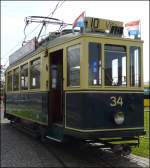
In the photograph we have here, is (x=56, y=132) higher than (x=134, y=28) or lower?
lower

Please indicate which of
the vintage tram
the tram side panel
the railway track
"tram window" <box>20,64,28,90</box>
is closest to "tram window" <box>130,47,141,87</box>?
the vintage tram

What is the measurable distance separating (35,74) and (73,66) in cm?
296

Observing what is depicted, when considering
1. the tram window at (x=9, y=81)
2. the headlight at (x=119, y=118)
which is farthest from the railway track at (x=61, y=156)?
the tram window at (x=9, y=81)

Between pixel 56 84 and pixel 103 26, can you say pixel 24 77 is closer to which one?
pixel 56 84

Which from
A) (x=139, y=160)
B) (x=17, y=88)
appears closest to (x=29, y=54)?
(x=17, y=88)

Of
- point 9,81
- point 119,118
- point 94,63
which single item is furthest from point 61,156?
point 9,81

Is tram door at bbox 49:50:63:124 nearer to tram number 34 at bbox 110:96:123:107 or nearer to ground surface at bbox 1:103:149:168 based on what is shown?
ground surface at bbox 1:103:149:168

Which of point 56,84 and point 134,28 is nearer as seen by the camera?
point 134,28

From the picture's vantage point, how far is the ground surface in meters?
9.48

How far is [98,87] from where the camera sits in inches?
363

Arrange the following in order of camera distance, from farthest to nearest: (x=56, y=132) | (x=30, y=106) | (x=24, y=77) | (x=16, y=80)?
(x=16, y=80), (x=24, y=77), (x=30, y=106), (x=56, y=132)

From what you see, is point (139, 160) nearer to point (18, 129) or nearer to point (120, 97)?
point (120, 97)

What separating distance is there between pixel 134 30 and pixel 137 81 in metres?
1.22

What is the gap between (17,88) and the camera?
1566cm
